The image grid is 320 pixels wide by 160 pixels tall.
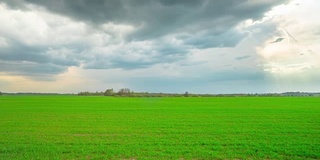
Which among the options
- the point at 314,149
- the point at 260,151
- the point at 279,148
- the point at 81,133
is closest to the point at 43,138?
the point at 81,133

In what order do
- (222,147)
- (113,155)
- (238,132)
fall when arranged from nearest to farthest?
(113,155)
(222,147)
(238,132)

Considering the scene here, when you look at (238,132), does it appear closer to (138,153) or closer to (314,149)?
(314,149)

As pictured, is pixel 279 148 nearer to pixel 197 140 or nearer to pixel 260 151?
pixel 260 151

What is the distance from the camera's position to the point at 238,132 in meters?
19.1

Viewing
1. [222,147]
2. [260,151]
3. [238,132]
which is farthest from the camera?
[238,132]

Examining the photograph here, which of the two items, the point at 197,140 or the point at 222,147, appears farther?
the point at 197,140

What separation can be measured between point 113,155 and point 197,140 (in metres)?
6.03

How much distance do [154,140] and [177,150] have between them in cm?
315

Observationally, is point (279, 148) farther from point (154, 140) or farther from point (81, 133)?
point (81, 133)

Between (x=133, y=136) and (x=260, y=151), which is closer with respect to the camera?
(x=260, y=151)

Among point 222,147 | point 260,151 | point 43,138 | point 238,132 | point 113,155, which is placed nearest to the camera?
point 113,155

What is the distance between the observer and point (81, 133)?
1922 cm

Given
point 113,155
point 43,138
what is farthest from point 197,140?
point 43,138

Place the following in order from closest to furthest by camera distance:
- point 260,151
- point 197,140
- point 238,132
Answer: point 260,151 → point 197,140 → point 238,132
